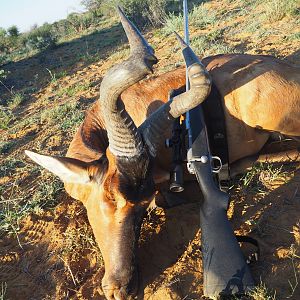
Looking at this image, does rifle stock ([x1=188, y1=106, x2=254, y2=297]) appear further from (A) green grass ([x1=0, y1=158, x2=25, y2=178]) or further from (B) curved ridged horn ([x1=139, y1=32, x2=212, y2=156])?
(A) green grass ([x1=0, y1=158, x2=25, y2=178])

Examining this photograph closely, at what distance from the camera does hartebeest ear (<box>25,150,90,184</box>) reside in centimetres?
320

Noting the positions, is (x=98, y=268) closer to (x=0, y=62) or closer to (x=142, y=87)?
(x=142, y=87)

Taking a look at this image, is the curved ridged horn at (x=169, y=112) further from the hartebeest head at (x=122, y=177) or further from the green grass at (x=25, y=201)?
the green grass at (x=25, y=201)

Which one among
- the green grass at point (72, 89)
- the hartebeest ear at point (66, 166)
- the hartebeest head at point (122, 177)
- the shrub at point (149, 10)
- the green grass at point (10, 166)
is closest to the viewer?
the hartebeest head at point (122, 177)

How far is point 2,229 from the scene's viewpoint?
444cm

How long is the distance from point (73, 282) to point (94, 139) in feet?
4.54

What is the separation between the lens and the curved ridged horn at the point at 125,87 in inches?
92.7

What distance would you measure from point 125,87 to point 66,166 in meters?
1.02

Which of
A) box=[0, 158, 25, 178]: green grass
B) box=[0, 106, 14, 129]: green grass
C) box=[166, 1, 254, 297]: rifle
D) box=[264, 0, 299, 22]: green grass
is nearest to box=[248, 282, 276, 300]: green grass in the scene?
box=[166, 1, 254, 297]: rifle

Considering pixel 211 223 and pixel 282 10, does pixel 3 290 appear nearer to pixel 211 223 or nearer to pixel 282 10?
pixel 211 223

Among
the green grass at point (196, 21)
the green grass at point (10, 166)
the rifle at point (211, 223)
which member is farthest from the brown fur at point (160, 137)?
the green grass at point (196, 21)

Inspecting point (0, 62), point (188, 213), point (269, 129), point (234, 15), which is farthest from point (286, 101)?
point (0, 62)

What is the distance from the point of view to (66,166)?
Result: 10.5 feet

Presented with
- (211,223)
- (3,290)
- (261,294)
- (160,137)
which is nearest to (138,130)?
(160,137)
